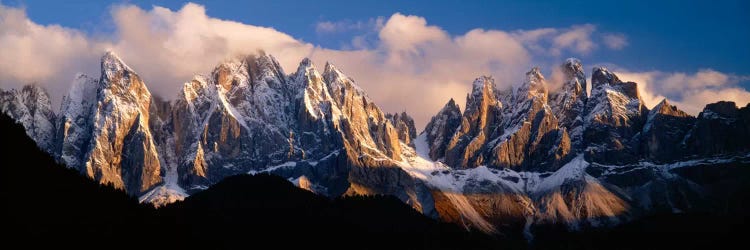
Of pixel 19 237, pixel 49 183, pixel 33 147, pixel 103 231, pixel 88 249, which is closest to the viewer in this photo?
pixel 19 237

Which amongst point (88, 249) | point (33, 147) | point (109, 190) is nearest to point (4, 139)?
point (33, 147)

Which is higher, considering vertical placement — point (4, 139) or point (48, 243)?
point (4, 139)

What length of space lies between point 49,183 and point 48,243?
33.7 meters

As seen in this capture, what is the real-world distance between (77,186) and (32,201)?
21289mm

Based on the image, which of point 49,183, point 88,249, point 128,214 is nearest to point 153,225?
point 128,214

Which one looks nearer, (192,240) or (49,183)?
(49,183)

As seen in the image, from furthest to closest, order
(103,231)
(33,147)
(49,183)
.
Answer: (33,147) < (49,183) < (103,231)

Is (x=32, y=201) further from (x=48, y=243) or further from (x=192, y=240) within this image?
(x=192, y=240)

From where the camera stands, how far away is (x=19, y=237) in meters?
144

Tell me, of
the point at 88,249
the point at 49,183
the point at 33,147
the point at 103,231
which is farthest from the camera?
the point at 33,147

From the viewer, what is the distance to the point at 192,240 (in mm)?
195500

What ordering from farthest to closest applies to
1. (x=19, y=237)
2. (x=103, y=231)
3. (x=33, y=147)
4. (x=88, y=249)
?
1. (x=33, y=147)
2. (x=103, y=231)
3. (x=88, y=249)
4. (x=19, y=237)

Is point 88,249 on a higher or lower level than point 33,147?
lower

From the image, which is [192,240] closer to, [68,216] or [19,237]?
[68,216]
